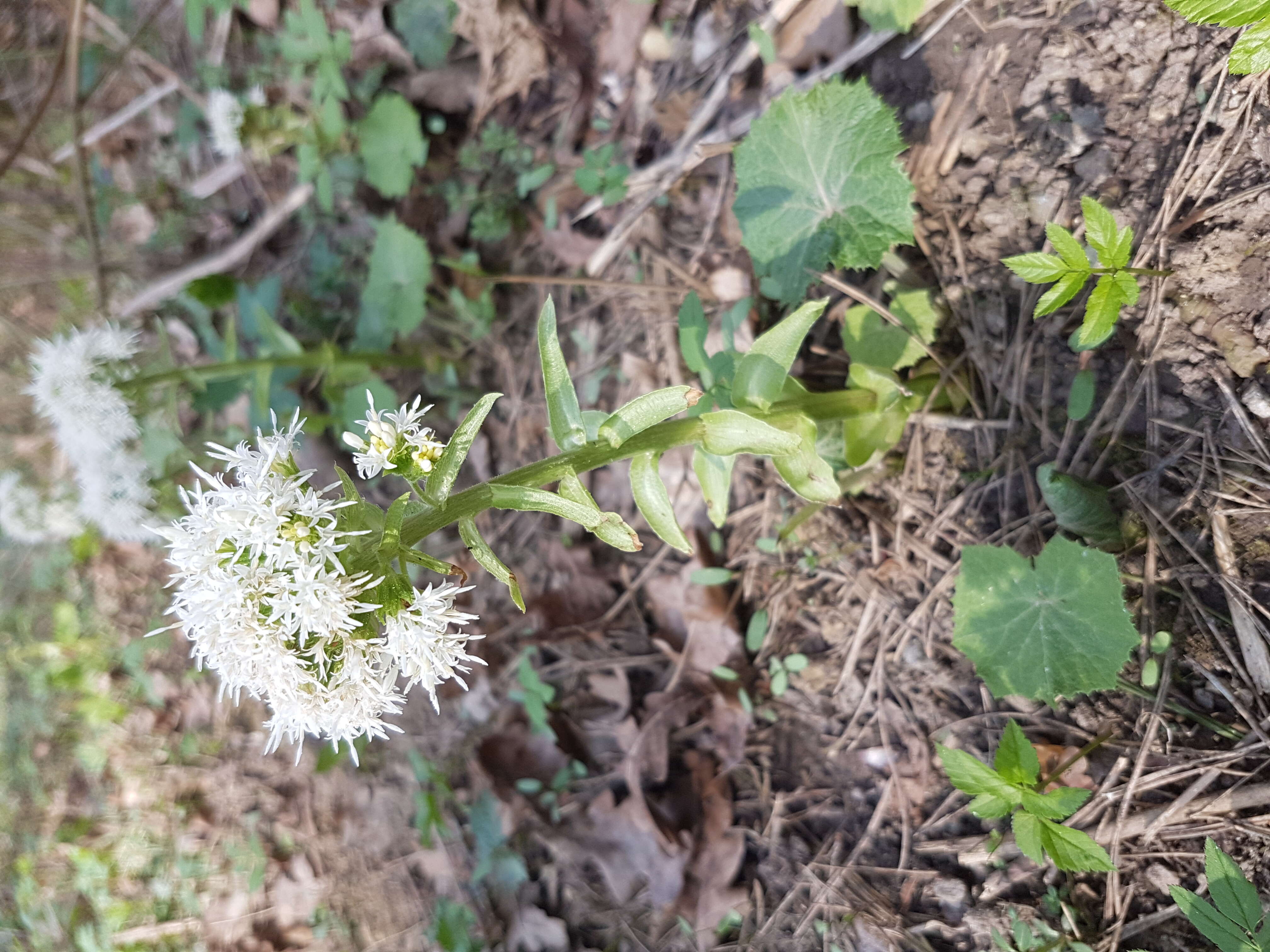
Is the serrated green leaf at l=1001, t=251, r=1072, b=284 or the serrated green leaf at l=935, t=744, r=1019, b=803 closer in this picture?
the serrated green leaf at l=1001, t=251, r=1072, b=284

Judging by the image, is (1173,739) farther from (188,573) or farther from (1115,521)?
(188,573)

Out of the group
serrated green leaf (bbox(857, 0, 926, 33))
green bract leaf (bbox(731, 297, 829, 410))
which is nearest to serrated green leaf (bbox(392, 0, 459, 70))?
serrated green leaf (bbox(857, 0, 926, 33))

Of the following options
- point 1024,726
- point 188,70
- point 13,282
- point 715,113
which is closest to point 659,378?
point 715,113

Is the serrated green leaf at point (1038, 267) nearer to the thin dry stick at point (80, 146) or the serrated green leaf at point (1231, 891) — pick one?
the serrated green leaf at point (1231, 891)

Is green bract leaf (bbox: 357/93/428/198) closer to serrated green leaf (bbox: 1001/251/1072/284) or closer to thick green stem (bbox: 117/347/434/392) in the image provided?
thick green stem (bbox: 117/347/434/392)

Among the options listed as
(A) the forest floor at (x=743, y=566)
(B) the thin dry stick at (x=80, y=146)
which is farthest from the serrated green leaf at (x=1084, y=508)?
(B) the thin dry stick at (x=80, y=146)

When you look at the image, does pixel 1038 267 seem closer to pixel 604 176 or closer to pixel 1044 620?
pixel 1044 620
